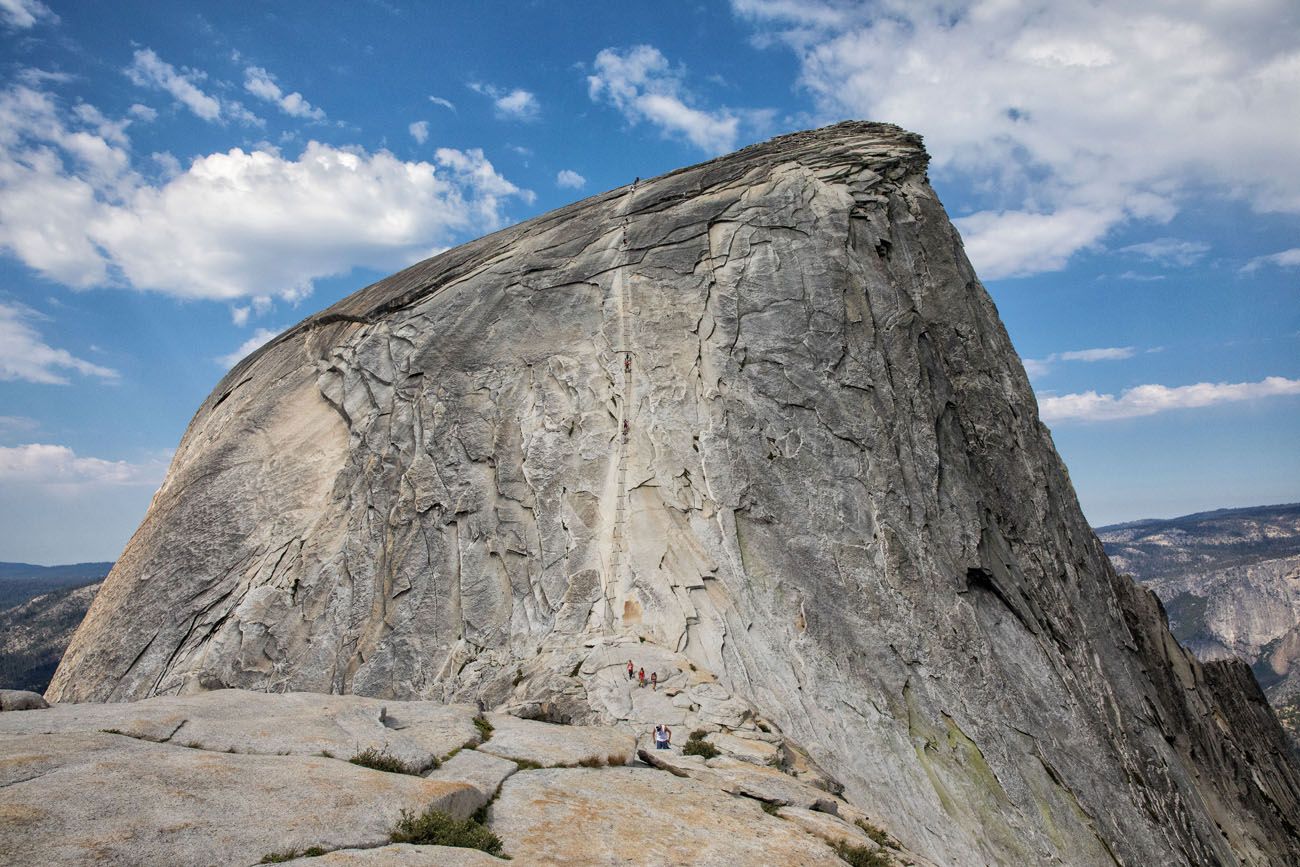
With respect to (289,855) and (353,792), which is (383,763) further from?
(289,855)

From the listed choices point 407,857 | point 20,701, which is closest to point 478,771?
point 407,857

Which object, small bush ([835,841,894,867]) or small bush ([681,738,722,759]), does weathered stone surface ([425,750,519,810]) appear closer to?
small bush ([681,738,722,759])

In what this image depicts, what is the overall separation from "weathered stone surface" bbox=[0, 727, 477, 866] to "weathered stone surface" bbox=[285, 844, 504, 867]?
0.39 metres

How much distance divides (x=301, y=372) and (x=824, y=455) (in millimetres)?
21802

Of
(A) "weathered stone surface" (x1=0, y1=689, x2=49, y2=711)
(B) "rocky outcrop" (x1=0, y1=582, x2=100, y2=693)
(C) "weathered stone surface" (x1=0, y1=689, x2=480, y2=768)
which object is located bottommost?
(B) "rocky outcrop" (x1=0, y1=582, x2=100, y2=693)

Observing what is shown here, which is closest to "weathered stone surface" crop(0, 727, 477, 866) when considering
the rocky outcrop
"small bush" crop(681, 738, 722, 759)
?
"small bush" crop(681, 738, 722, 759)

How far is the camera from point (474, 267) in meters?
32.9

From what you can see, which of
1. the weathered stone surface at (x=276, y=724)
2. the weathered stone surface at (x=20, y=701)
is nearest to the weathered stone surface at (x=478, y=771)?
the weathered stone surface at (x=276, y=724)

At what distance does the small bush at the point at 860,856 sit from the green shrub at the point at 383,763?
801 cm

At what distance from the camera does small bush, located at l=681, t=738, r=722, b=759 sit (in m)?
19.7

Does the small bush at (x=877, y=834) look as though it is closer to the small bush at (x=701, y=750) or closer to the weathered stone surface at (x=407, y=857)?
the small bush at (x=701, y=750)

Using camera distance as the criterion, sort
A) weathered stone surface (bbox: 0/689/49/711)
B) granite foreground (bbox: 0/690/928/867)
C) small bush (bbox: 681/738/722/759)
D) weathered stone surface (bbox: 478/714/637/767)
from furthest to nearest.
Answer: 1. small bush (bbox: 681/738/722/759)
2. weathered stone surface (bbox: 478/714/637/767)
3. weathered stone surface (bbox: 0/689/49/711)
4. granite foreground (bbox: 0/690/928/867)

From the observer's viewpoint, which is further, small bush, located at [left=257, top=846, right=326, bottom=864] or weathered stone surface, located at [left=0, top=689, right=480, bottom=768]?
weathered stone surface, located at [left=0, top=689, right=480, bottom=768]

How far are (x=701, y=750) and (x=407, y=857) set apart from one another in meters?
9.16
